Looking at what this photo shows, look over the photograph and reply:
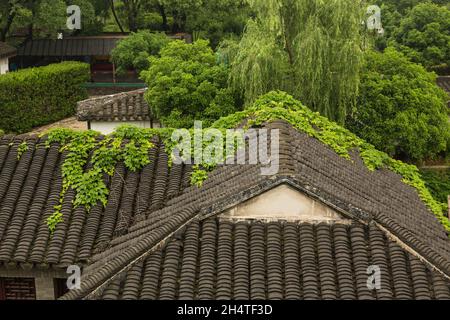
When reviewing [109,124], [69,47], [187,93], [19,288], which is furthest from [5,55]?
[19,288]

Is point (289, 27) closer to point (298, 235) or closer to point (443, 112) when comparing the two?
point (443, 112)

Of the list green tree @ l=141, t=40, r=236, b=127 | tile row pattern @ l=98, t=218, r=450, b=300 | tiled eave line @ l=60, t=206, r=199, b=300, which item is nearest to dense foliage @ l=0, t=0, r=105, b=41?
green tree @ l=141, t=40, r=236, b=127

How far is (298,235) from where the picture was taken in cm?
1057

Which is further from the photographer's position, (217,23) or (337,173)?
(217,23)

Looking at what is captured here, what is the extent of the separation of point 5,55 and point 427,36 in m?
26.1

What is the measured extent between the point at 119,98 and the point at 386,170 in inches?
577

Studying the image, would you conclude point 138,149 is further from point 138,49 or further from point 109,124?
point 138,49

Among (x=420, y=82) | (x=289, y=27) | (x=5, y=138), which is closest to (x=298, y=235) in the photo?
(x=5, y=138)

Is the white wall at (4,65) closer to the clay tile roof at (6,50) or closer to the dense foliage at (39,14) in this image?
the clay tile roof at (6,50)

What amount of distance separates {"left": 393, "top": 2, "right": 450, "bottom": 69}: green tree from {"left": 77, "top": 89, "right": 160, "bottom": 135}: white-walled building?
1802 centimetres

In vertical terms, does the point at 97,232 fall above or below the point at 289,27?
below

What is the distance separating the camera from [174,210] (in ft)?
39.9

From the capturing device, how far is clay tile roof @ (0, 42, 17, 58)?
133ft
